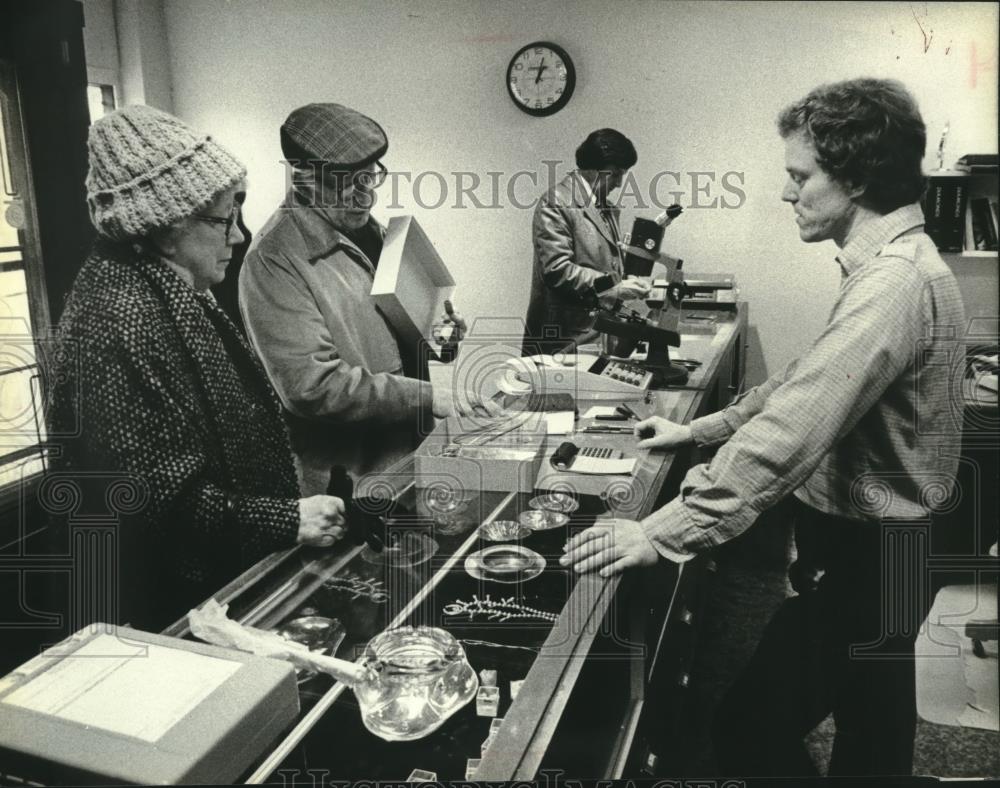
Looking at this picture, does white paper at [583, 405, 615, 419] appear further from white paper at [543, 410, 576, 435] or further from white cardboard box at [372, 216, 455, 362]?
white cardboard box at [372, 216, 455, 362]

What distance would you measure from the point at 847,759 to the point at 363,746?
109 cm

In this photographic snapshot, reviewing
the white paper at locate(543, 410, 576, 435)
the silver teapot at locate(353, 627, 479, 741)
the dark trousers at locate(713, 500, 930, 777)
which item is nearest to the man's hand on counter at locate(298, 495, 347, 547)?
the silver teapot at locate(353, 627, 479, 741)

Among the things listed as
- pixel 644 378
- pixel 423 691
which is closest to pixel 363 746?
pixel 423 691

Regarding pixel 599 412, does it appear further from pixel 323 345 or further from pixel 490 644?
pixel 490 644

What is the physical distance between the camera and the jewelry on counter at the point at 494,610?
A: 1.39m

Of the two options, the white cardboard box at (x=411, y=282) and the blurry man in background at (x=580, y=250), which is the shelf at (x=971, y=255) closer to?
the blurry man in background at (x=580, y=250)

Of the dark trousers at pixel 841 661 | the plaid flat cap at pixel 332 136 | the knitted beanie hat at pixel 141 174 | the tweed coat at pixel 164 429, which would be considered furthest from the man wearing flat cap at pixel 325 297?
the dark trousers at pixel 841 661

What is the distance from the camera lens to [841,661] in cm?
165

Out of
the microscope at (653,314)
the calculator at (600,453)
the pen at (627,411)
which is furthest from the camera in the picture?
the pen at (627,411)

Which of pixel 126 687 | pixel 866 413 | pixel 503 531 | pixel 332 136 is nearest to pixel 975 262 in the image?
pixel 866 413

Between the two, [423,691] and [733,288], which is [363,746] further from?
[733,288]

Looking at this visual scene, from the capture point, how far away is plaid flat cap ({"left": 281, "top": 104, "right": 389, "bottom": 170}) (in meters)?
1.77

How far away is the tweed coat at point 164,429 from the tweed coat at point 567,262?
809 mm

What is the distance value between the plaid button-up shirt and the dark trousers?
0.12 m
